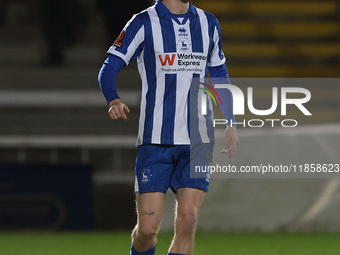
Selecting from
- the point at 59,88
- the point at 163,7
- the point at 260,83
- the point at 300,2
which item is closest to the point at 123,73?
the point at 59,88

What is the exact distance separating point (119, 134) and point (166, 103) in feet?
14.0

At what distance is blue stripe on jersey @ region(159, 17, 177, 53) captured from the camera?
3.36 meters

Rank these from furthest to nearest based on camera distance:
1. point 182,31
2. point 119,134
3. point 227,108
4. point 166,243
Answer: point 119,134
point 166,243
point 227,108
point 182,31

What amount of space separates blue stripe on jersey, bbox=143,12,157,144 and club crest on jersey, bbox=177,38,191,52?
0.36 ft

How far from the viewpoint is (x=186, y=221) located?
3.29 m

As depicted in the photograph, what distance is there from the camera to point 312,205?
632 centimetres

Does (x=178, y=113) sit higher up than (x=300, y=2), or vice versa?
(x=300, y=2)

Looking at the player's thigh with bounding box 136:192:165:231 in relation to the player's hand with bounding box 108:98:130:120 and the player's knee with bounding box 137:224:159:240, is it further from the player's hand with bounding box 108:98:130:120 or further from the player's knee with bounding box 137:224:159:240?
the player's hand with bounding box 108:98:130:120

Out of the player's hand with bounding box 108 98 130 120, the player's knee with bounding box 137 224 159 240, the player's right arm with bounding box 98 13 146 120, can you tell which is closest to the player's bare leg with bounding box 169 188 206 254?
the player's knee with bounding box 137 224 159 240

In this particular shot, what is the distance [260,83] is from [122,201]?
2264 mm

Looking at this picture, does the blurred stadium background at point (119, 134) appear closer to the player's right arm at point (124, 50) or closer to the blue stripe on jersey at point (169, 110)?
the blue stripe on jersey at point (169, 110)

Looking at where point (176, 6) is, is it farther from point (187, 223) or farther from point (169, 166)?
point (187, 223)

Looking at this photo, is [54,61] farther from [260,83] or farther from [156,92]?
[156,92]

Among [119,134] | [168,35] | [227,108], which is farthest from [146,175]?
[119,134]
